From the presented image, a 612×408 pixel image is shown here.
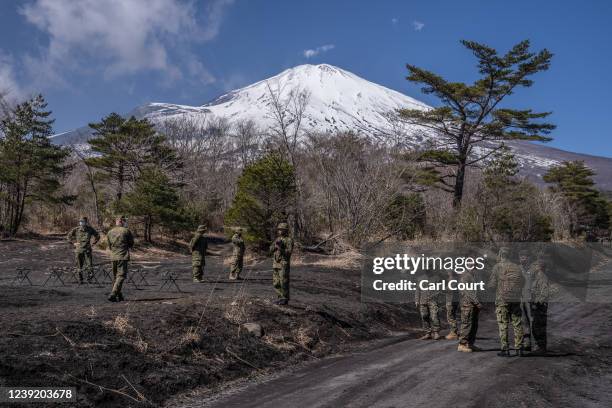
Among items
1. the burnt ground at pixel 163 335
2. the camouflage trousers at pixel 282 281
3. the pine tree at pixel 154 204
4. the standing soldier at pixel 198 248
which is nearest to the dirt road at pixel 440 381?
the burnt ground at pixel 163 335

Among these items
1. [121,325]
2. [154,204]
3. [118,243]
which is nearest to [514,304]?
[121,325]

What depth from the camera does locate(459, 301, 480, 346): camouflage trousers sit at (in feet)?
32.0

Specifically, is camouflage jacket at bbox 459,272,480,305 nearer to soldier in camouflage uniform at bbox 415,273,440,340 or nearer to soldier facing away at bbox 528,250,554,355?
soldier facing away at bbox 528,250,554,355

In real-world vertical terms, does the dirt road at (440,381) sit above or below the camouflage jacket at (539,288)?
below

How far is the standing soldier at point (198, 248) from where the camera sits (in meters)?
14.6

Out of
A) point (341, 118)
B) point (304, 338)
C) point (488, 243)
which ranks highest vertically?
point (341, 118)

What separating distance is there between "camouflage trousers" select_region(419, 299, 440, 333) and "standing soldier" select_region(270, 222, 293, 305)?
10.4 ft

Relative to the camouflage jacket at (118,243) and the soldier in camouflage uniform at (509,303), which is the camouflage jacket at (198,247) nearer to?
the camouflage jacket at (118,243)

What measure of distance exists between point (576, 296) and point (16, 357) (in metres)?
20.9

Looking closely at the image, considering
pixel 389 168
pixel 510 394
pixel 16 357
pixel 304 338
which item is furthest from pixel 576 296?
pixel 16 357

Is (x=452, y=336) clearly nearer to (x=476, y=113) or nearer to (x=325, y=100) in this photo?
(x=476, y=113)

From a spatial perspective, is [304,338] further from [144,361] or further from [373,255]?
[373,255]

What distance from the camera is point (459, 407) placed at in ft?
20.6

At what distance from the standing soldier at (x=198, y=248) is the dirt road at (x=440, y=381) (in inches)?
246
